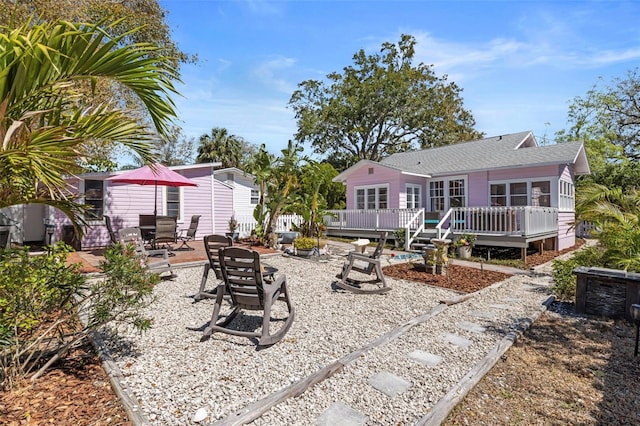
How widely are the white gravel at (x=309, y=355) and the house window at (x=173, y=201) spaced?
24.4 ft

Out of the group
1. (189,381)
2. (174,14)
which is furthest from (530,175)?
(174,14)

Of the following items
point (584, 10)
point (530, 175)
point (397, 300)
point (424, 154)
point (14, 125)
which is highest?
point (584, 10)

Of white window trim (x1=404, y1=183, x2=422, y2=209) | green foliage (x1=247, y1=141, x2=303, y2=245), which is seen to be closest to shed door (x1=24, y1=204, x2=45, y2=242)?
green foliage (x1=247, y1=141, x2=303, y2=245)

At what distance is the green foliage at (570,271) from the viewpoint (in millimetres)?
6254

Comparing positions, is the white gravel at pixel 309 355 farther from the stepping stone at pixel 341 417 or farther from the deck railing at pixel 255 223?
the deck railing at pixel 255 223

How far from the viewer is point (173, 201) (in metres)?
13.1

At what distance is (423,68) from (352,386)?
32244 millimetres

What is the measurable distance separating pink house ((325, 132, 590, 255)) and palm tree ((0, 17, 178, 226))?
1001cm

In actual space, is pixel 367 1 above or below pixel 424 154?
above

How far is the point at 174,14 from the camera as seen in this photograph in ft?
46.3

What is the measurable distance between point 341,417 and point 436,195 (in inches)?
582

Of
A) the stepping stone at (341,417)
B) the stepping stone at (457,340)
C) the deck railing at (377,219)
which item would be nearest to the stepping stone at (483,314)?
the stepping stone at (457,340)

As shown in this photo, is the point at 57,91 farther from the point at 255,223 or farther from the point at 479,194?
the point at 479,194

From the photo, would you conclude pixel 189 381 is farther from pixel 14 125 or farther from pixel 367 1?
pixel 367 1
